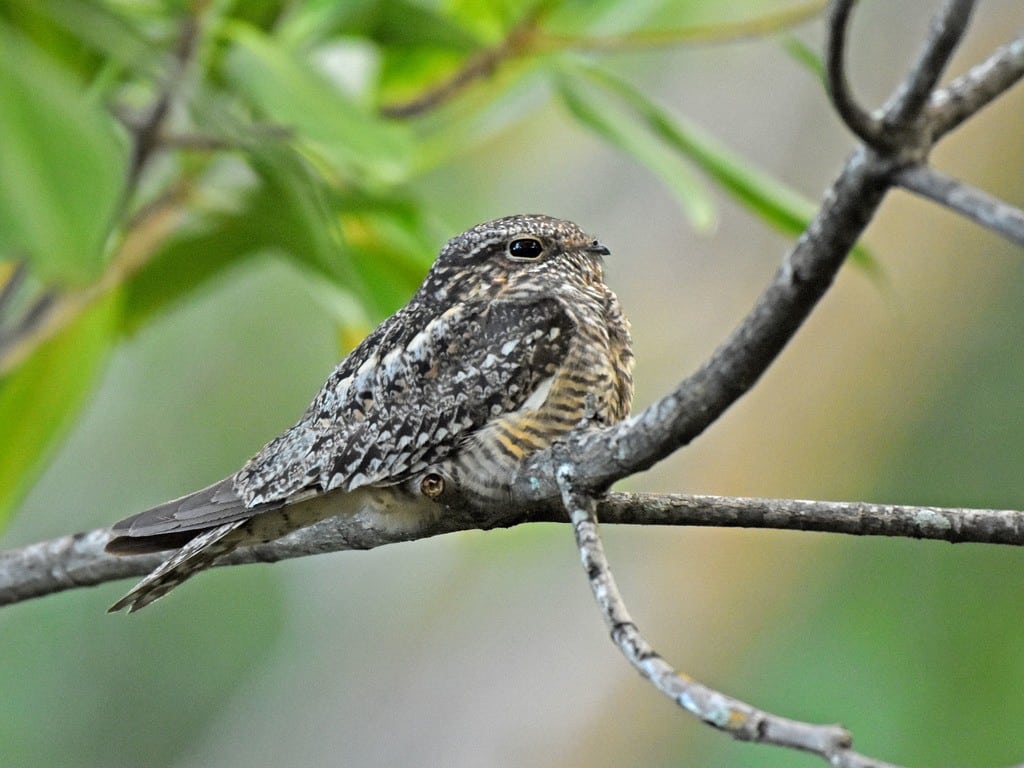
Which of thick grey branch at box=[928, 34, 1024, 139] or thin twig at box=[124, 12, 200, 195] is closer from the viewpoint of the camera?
thick grey branch at box=[928, 34, 1024, 139]

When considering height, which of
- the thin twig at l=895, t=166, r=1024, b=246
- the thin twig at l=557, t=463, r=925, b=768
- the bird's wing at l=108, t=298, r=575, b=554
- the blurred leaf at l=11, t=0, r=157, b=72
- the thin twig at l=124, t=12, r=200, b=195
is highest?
the thin twig at l=124, t=12, r=200, b=195

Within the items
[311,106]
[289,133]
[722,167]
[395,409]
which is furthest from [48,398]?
[722,167]

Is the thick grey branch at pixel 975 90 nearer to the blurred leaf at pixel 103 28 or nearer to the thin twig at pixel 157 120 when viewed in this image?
the blurred leaf at pixel 103 28

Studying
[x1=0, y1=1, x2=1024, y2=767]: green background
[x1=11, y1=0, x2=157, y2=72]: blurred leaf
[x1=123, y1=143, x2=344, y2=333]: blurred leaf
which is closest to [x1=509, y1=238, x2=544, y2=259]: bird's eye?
[x1=123, y1=143, x2=344, y2=333]: blurred leaf

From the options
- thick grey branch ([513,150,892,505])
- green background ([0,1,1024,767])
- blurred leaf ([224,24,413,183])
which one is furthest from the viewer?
green background ([0,1,1024,767])

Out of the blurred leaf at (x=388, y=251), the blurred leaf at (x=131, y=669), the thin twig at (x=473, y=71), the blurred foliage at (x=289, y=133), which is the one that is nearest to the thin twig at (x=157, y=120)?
the blurred foliage at (x=289, y=133)

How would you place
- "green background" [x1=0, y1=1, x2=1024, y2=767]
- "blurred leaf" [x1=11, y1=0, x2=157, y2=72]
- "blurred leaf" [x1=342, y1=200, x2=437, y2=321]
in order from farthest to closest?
"green background" [x1=0, y1=1, x2=1024, y2=767] → "blurred leaf" [x1=342, y1=200, x2=437, y2=321] → "blurred leaf" [x1=11, y1=0, x2=157, y2=72]

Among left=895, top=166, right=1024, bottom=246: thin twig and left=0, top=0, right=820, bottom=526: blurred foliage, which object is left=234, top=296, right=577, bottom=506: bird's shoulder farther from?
left=895, top=166, right=1024, bottom=246: thin twig
